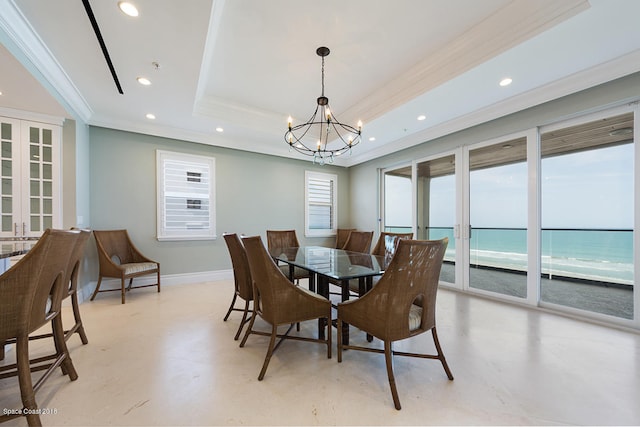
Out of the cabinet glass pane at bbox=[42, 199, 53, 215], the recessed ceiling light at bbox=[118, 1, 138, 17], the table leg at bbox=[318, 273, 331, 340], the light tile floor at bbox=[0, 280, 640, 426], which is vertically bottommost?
the light tile floor at bbox=[0, 280, 640, 426]

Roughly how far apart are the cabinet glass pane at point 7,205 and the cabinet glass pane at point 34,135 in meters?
0.75

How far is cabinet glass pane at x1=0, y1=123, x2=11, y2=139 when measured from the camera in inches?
112

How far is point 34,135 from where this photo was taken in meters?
3.00

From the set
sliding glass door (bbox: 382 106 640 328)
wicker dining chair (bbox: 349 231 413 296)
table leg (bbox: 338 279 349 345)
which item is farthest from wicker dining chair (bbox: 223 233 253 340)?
sliding glass door (bbox: 382 106 640 328)

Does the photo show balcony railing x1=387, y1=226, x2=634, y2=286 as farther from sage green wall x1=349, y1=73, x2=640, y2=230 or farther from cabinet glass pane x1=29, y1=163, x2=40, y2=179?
cabinet glass pane x1=29, y1=163, x2=40, y2=179

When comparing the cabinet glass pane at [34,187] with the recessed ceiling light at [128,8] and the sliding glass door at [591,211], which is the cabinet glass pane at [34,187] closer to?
the recessed ceiling light at [128,8]

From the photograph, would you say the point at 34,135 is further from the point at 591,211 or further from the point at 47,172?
the point at 591,211

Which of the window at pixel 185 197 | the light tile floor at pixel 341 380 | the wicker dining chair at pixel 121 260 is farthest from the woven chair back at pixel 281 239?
the wicker dining chair at pixel 121 260

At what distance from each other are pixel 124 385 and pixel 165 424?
0.56 metres

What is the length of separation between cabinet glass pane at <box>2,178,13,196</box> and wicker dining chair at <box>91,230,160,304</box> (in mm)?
907

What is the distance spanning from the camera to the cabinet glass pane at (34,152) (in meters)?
2.98

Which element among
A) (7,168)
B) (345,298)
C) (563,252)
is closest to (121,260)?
(7,168)

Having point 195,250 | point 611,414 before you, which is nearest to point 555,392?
point 611,414

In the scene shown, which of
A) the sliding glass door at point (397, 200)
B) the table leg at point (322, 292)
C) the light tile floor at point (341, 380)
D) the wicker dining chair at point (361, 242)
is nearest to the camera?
the light tile floor at point (341, 380)
